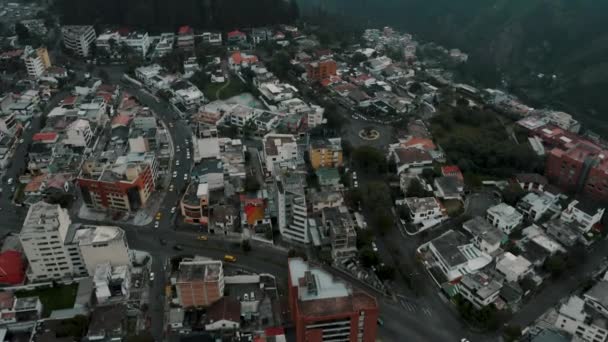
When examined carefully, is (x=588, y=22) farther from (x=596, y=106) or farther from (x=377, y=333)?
(x=377, y=333)

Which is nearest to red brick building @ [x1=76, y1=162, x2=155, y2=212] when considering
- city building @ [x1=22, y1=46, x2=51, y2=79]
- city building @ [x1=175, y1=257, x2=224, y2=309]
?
city building @ [x1=175, y1=257, x2=224, y2=309]

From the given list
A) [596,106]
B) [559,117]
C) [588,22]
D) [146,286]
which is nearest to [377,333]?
[146,286]

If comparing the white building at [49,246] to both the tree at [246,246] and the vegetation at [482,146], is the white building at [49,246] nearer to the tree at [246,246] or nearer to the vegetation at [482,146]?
the tree at [246,246]

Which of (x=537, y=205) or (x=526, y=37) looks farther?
(x=526, y=37)

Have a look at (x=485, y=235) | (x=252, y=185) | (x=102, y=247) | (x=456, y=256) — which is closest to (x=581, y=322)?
(x=456, y=256)

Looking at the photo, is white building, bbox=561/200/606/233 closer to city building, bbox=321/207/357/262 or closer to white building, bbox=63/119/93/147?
city building, bbox=321/207/357/262

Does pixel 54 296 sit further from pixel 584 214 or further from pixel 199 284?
pixel 584 214
